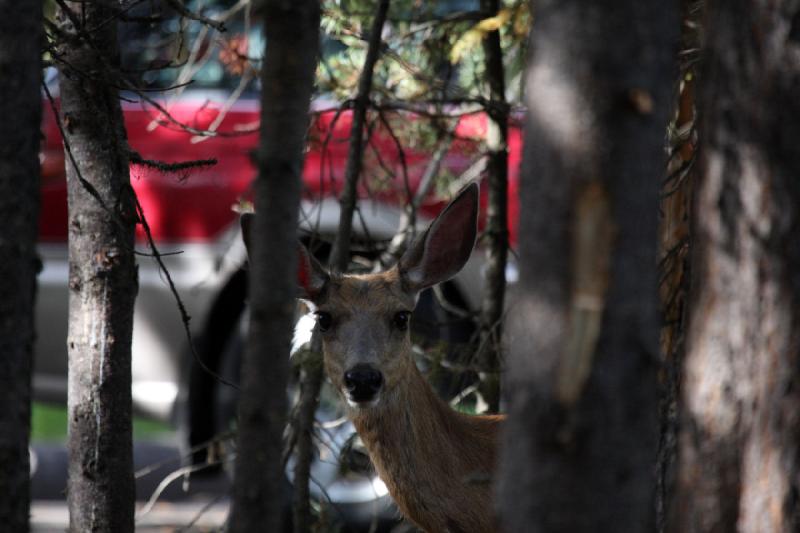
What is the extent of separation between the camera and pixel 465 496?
4.52 meters

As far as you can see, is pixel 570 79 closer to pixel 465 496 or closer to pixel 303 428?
pixel 465 496

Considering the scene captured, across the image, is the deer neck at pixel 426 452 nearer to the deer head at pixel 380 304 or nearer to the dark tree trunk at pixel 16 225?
the deer head at pixel 380 304

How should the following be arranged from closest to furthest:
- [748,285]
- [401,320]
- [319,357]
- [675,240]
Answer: [748,285]
[401,320]
[319,357]
[675,240]

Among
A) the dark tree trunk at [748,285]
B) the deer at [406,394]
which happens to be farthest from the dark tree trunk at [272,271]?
the deer at [406,394]

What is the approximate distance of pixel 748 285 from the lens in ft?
8.72

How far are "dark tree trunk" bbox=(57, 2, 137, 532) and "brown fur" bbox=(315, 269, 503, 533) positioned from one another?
3.60ft

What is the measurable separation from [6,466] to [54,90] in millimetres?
6145

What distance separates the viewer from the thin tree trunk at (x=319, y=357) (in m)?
5.03

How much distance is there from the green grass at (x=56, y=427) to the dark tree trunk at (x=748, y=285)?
9252mm

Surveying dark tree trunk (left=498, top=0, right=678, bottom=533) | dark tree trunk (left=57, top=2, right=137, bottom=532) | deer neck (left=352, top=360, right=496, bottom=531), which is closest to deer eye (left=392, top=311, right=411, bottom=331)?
deer neck (left=352, top=360, right=496, bottom=531)

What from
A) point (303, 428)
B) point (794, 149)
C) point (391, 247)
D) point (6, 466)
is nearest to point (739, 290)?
point (794, 149)

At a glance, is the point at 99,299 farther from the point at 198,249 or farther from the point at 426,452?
the point at 198,249

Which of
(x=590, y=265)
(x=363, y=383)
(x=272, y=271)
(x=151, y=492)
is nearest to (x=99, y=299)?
(x=363, y=383)

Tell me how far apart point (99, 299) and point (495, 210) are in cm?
269
